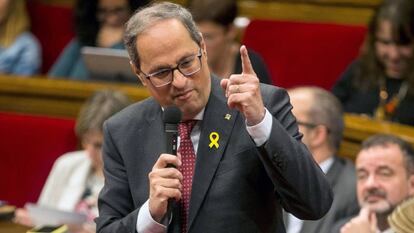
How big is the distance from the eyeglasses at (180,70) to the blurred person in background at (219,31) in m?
1.19

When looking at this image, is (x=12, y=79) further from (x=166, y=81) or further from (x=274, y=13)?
(x=166, y=81)

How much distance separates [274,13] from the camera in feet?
10.3

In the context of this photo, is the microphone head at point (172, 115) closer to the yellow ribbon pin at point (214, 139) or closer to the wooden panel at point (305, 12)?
the yellow ribbon pin at point (214, 139)

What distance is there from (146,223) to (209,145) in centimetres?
14

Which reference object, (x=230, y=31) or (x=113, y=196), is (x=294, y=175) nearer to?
(x=113, y=196)

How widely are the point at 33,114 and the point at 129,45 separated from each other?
60.4 inches

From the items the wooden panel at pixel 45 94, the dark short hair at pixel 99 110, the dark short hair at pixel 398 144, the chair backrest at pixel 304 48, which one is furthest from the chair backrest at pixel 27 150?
the dark short hair at pixel 398 144

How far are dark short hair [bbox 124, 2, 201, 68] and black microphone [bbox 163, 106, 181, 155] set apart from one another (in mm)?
110

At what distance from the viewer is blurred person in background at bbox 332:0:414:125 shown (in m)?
2.58

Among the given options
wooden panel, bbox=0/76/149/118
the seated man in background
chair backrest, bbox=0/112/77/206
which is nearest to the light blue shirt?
wooden panel, bbox=0/76/149/118

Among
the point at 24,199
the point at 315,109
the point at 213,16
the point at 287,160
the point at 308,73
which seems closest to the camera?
the point at 287,160

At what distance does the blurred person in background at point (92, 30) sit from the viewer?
292cm

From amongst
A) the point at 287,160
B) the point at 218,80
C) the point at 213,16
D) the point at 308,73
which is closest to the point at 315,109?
the point at 213,16

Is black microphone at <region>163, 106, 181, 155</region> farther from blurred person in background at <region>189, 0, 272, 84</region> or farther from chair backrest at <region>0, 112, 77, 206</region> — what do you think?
chair backrest at <region>0, 112, 77, 206</region>
